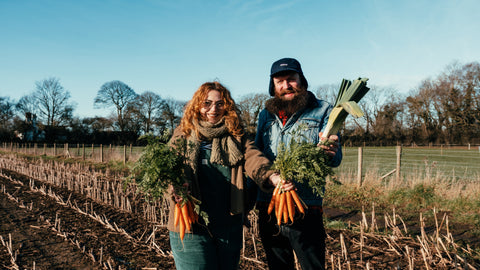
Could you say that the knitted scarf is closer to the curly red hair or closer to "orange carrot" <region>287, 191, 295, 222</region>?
the curly red hair

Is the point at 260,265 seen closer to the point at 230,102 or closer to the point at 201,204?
the point at 201,204

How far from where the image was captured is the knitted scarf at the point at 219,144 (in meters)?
2.26

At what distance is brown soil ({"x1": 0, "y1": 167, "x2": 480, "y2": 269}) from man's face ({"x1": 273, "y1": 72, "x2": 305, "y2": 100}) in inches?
70.8

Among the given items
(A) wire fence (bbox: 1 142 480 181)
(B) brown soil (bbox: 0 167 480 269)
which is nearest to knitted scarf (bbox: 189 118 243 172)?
(B) brown soil (bbox: 0 167 480 269)

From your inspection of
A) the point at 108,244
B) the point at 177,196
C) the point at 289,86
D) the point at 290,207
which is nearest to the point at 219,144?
the point at 177,196

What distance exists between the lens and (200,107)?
2393 millimetres

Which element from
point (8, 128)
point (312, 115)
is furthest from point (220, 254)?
point (8, 128)

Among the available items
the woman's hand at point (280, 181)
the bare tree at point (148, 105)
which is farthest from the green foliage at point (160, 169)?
the bare tree at point (148, 105)

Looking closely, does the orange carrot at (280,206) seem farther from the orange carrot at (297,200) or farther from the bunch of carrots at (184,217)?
the bunch of carrots at (184,217)

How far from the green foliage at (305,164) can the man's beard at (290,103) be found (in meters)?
0.47

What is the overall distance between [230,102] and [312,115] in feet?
2.46

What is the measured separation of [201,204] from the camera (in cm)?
230

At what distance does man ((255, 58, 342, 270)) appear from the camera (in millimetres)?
2393

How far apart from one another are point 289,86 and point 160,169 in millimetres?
1353
